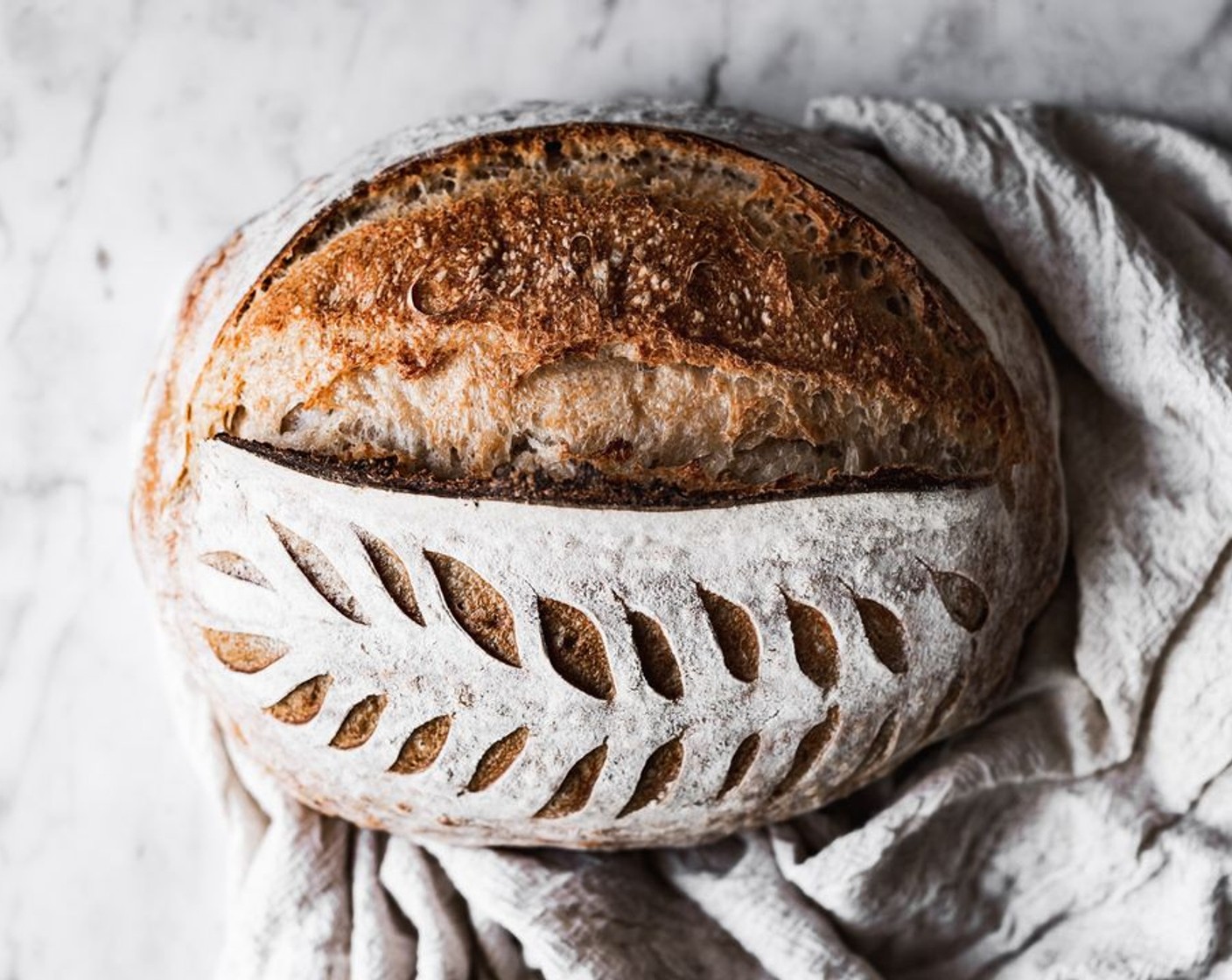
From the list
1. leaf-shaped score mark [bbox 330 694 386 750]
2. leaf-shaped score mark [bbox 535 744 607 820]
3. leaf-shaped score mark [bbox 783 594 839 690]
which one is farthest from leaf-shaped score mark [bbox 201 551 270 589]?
leaf-shaped score mark [bbox 783 594 839 690]

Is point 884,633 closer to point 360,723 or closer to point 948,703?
point 948,703

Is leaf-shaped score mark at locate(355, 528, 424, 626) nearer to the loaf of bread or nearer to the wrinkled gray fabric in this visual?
the loaf of bread

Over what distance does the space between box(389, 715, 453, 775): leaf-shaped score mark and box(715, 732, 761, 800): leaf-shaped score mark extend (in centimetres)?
20

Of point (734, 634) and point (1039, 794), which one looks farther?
point (1039, 794)

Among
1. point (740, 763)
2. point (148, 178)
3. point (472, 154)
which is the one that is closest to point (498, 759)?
point (740, 763)

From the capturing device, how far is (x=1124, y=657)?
104 cm

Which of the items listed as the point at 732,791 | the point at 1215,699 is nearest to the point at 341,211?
the point at 732,791

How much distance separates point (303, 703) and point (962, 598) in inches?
18.3

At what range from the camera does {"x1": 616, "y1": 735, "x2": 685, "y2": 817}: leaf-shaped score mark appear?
36.3 inches

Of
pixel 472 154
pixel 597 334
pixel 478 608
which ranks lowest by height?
pixel 478 608

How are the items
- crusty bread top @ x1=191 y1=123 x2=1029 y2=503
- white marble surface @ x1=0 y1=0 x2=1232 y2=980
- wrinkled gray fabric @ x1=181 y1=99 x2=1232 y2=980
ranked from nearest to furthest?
crusty bread top @ x1=191 y1=123 x2=1029 y2=503, wrinkled gray fabric @ x1=181 y1=99 x2=1232 y2=980, white marble surface @ x1=0 y1=0 x2=1232 y2=980

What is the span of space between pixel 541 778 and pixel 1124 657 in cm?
47

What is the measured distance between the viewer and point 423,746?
918mm

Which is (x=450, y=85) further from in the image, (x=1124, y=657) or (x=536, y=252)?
(x=1124, y=657)
